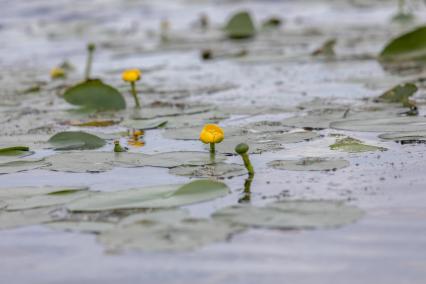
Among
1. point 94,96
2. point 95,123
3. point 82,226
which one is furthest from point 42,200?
point 94,96

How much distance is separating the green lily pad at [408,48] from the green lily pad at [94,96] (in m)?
2.28

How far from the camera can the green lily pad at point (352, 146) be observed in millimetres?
3137

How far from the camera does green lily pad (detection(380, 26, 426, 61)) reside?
5.72 meters

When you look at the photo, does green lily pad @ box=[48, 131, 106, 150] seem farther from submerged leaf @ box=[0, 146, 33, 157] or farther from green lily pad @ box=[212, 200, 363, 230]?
green lily pad @ box=[212, 200, 363, 230]

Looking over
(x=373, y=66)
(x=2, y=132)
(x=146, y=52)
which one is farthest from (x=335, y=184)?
(x=146, y=52)

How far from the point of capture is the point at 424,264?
1.94 m

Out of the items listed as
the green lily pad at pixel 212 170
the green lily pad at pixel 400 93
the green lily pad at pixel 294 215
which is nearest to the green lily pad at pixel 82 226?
the green lily pad at pixel 294 215

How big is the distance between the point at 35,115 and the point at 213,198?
224 cm

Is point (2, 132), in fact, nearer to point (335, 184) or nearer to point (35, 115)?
point (35, 115)

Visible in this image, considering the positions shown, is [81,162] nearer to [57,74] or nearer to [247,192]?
[247,192]

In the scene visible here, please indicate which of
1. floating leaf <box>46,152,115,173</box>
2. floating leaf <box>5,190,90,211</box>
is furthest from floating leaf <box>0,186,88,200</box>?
floating leaf <box>46,152,115,173</box>

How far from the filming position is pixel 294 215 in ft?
7.51

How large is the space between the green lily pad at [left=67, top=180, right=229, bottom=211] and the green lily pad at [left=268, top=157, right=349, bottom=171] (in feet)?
1.27

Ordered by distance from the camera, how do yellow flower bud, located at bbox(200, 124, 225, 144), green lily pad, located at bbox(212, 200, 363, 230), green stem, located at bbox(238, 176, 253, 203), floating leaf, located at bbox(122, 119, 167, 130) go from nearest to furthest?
green lily pad, located at bbox(212, 200, 363, 230), green stem, located at bbox(238, 176, 253, 203), yellow flower bud, located at bbox(200, 124, 225, 144), floating leaf, located at bbox(122, 119, 167, 130)
